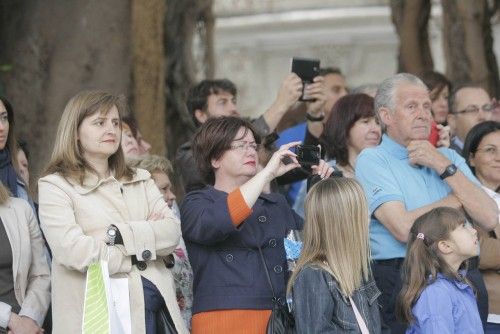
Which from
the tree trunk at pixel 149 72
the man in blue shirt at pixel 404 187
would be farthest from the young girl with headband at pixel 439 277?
the tree trunk at pixel 149 72

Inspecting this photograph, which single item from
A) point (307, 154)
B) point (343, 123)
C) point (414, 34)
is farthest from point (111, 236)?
point (414, 34)

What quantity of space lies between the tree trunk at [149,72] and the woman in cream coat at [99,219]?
3.17 meters

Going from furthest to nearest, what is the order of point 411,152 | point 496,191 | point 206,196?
point 496,191, point 411,152, point 206,196

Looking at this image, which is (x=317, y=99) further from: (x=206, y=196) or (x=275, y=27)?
(x=275, y=27)

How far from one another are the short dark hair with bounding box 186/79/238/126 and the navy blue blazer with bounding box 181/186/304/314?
210cm

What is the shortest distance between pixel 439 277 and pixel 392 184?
775 millimetres

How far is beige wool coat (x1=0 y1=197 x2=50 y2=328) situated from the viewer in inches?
282

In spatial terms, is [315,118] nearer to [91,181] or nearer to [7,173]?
[7,173]

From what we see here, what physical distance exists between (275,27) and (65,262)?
22.5m

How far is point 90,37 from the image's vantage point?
385 inches

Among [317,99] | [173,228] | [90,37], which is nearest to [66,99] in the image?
[90,37]

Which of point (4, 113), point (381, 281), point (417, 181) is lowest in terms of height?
point (381, 281)

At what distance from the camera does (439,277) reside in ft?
22.9

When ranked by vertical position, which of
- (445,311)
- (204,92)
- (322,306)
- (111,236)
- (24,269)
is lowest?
(445,311)
